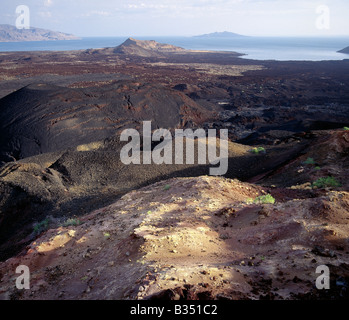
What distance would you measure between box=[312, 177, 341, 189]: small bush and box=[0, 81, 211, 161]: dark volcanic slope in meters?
13.3

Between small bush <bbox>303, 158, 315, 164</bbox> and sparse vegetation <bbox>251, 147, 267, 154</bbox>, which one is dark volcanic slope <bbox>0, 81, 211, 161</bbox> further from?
small bush <bbox>303, 158, 315, 164</bbox>

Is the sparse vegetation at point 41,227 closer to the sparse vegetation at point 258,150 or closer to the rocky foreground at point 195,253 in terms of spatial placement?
the rocky foreground at point 195,253

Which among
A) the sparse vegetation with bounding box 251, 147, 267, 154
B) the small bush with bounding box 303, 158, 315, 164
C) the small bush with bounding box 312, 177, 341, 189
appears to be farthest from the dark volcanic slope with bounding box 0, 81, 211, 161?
the small bush with bounding box 312, 177, 341, 189

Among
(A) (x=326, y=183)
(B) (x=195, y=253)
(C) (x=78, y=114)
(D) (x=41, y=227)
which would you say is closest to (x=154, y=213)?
(B) (x=195, y=253)

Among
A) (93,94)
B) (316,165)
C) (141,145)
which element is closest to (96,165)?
(141,145)

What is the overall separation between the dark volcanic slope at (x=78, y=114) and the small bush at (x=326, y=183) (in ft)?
43.8

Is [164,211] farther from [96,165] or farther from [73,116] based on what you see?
[73,116]

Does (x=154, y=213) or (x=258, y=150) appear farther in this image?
(x=258, y=150)

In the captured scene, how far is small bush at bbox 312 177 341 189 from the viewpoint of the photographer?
7929 millimetres

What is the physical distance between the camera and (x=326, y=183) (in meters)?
8.11

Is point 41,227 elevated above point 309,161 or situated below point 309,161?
below

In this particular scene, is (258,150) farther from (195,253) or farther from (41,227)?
(195,253)

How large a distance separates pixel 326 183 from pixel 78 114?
16.1 m

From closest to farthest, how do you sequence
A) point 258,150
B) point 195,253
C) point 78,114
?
point 195,253
point 258,150
point 78,114
